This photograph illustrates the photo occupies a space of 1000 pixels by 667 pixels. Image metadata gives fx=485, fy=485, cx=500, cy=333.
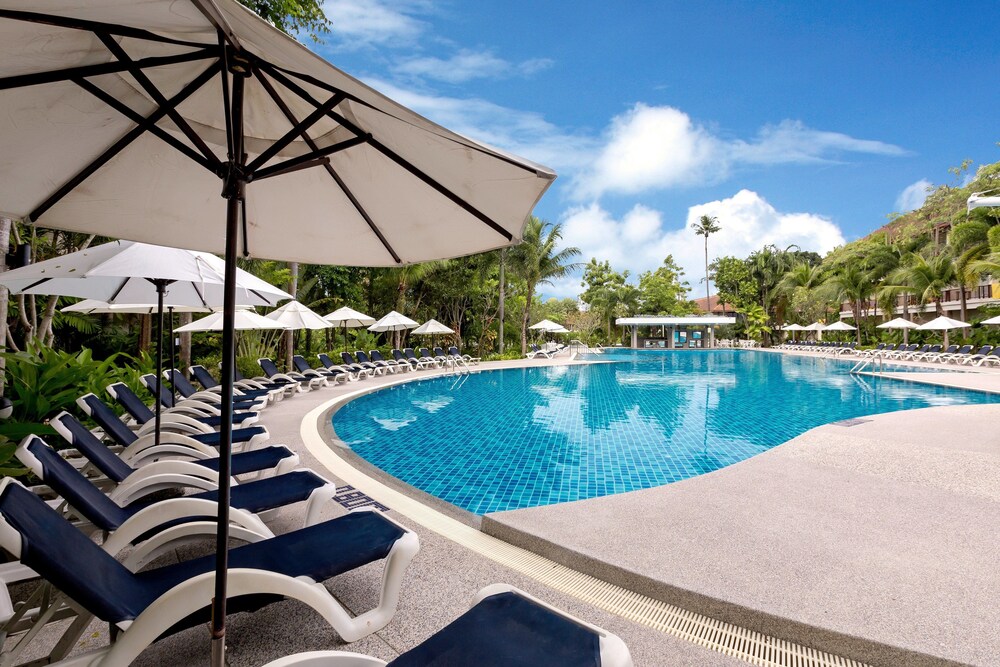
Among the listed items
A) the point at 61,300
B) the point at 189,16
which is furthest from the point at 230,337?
the point at 61,300

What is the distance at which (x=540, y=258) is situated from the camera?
89.8 ft

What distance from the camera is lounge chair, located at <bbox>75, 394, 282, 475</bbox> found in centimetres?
414

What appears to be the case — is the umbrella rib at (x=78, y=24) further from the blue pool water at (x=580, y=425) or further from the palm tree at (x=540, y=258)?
the palm tree at (x=540, y=258)

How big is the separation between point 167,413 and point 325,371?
27.5ft

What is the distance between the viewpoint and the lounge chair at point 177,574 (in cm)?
188

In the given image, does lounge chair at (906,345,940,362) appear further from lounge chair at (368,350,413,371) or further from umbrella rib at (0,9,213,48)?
umbrella rib at (0,9,213,48)

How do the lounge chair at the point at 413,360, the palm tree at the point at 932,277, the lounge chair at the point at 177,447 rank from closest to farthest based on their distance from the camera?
the lounge chair at the point at 177,447
the lounge chair at the point at 413,360
the palm tree at the point at 932,277

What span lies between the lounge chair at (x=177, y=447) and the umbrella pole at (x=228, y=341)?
264 cm

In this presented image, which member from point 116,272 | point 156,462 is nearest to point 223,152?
point 116,272

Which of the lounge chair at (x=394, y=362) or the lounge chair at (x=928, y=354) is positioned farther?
the lounge chair at (x=928, y=354)

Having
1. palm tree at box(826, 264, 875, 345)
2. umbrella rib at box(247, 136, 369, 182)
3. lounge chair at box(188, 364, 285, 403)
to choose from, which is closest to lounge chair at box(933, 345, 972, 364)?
palm tree at box(826, 264, 875, 345)

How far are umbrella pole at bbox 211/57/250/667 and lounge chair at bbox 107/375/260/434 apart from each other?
3.47m

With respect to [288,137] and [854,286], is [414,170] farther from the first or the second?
[854,286]

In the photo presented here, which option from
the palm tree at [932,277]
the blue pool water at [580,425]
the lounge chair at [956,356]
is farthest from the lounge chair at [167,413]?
the palm tree at [932,277]
